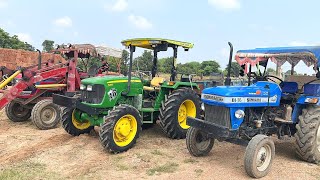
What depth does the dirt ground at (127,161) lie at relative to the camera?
5.53 m

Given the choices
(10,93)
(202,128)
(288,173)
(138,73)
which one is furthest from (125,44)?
(288,173)

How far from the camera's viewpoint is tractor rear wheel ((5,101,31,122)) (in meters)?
9.90

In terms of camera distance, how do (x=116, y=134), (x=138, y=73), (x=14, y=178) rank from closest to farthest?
1. (x=14, y=178)
2. (x=116, y=134)
3. (x=138, y=73)

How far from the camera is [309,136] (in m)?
6.03

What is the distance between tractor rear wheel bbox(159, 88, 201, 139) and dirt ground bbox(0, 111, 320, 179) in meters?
0.26

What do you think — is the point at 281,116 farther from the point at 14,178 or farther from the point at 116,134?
the point at 14,178

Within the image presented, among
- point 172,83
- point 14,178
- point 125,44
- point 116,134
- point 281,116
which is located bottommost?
point 14,178

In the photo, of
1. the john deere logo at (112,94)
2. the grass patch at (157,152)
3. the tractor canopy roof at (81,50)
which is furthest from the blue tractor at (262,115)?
the tractor canopy roof at (81,50)

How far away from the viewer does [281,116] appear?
6.69 meters

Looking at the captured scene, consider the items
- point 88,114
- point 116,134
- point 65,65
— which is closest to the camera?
point 116,134

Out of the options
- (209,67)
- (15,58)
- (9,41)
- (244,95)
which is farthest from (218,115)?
(9,41)

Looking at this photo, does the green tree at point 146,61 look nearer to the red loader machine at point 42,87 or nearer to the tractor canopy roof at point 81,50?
the red loader machine at point 42,87

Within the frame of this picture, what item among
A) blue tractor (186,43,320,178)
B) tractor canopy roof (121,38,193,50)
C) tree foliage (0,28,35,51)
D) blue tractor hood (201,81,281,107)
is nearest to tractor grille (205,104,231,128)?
blue tractor (186,43,320,178)

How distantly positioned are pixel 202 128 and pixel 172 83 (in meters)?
2.22
